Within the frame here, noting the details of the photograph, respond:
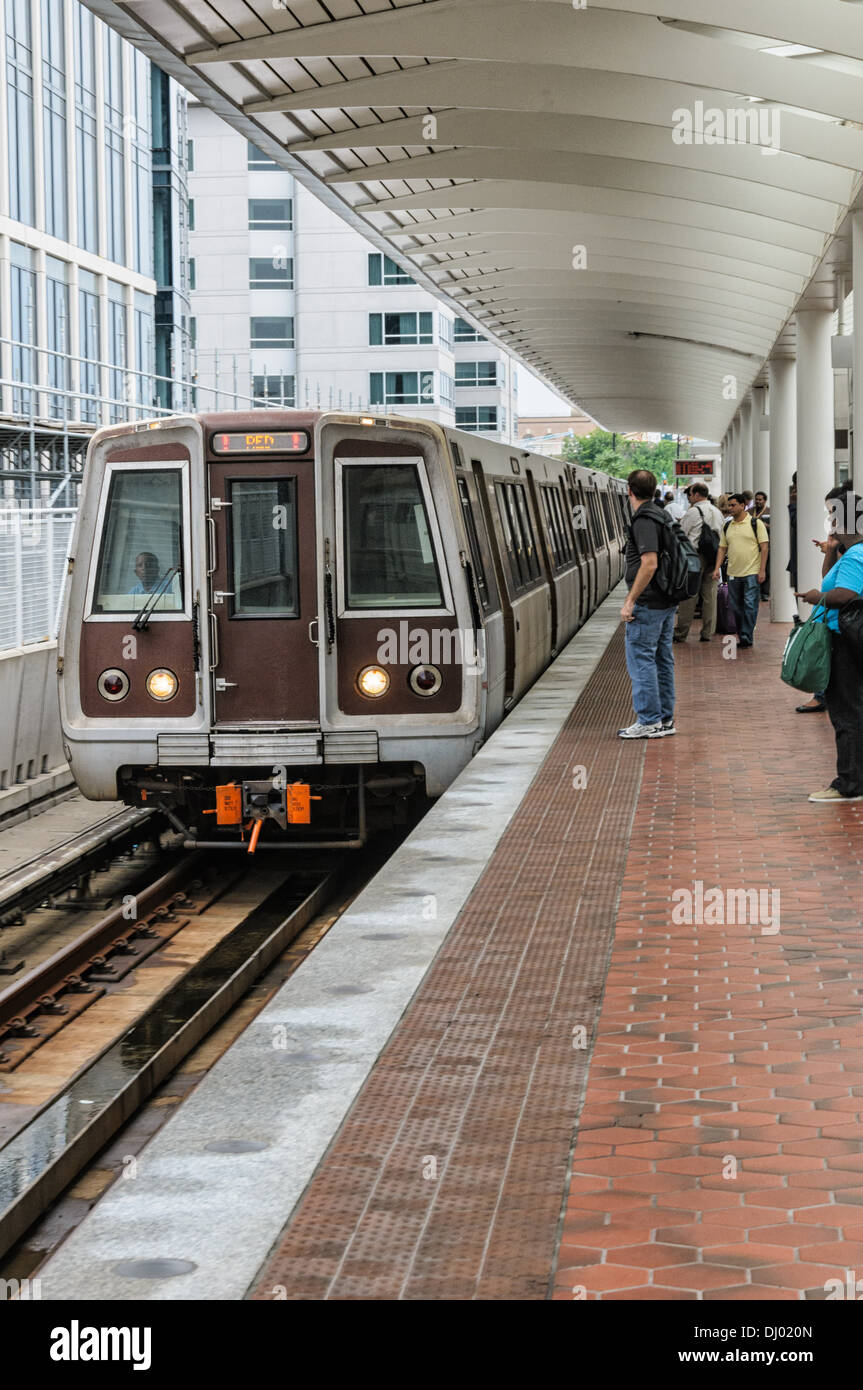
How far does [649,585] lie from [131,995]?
180 inches

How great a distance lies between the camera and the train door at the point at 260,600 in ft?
36.1

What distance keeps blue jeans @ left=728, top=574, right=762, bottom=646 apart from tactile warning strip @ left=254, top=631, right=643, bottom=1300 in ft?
36.0

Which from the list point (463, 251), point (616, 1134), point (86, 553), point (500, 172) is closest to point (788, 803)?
point (86, 553)

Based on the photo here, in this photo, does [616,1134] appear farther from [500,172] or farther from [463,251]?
[463,251]

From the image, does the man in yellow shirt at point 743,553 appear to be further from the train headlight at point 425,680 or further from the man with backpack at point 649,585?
the train headlight at point 425,680

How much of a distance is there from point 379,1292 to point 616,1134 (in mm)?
1093

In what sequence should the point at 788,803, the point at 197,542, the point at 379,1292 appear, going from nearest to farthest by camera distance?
1. the point at 379,1292
2. the point at 788,803
3. the point at 197,542

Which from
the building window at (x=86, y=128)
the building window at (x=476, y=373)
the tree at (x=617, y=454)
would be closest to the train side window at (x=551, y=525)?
the building window at (x=86, y=128)

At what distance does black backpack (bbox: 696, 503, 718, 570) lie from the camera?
1906 cm

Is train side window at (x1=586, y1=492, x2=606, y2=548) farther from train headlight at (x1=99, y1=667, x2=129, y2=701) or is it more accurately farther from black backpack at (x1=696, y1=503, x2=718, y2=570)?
train headlight at (x1=99, y1=667, x2=129, y2=701)

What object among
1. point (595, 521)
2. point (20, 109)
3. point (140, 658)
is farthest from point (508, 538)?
point (20, 109)

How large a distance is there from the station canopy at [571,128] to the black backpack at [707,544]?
266cm

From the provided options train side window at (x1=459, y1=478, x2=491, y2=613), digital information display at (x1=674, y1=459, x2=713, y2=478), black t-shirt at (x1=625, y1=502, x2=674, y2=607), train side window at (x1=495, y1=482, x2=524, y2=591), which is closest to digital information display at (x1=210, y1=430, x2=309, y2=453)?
train side window at (x1=459, y1=478, x2=491, y2=613)

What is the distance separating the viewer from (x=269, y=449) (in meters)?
11.0
